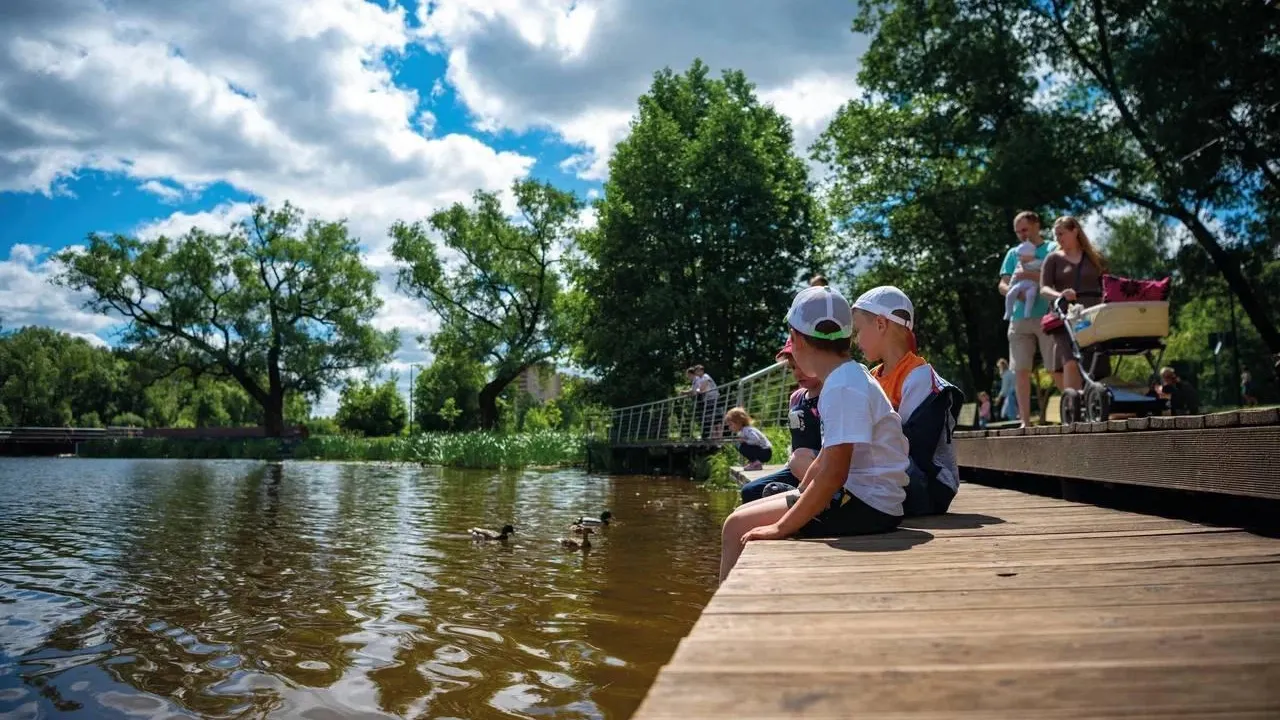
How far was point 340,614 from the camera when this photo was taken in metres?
5.14

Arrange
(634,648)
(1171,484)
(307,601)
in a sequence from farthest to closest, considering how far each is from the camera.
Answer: (307,601) → (634,648) → (1171,484)

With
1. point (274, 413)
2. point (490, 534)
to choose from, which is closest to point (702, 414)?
point (490, 534)

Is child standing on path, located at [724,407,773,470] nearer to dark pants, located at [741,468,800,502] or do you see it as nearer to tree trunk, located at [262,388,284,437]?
dark pants, located at [741,468,800,502]

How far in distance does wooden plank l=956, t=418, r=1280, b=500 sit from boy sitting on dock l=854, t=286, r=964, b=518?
726 mm

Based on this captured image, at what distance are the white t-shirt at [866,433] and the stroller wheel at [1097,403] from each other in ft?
→ 11.8

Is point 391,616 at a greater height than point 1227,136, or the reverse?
point 1227,136

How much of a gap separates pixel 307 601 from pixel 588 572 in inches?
76.8

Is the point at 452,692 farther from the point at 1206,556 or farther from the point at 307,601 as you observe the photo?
the point at 1206,556

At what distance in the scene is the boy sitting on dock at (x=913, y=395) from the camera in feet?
12.3

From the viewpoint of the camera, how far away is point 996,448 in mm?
6105

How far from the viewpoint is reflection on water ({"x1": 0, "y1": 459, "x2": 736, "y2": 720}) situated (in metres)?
3.66

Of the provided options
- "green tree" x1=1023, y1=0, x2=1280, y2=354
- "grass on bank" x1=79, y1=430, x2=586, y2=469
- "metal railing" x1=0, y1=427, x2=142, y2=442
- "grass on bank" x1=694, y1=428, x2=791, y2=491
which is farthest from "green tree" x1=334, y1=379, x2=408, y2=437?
"green tree" x1=1023, y1=0, x2=1280, y2=354

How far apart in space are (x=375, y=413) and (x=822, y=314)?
2407 inches

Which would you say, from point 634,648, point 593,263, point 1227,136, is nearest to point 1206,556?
point 634,648
